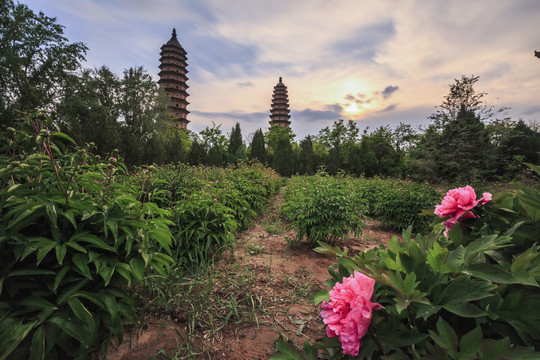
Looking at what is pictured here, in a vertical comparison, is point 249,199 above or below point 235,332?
above

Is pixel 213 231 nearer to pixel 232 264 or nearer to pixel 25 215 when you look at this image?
pixel 232 264

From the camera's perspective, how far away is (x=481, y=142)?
49.8 feet

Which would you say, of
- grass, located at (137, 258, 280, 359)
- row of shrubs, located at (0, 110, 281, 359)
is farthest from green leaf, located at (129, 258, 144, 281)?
grass, located at (137, 258, 280, 359)

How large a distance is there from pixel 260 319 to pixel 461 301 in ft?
6.22

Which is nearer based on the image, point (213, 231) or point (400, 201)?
point (213, 231)

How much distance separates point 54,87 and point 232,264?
27.6 m

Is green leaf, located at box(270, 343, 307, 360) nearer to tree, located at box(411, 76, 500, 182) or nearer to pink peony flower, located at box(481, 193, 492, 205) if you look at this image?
pink peony flower, located at box(481, 193, 492, 205)

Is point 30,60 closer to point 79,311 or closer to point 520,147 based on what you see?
point 79,311

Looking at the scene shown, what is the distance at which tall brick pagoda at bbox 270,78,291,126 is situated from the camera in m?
60.8

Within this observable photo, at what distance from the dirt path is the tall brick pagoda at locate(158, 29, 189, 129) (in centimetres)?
4574

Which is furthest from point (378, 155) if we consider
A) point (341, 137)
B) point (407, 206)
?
point (407, 206)

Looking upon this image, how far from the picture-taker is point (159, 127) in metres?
29.8

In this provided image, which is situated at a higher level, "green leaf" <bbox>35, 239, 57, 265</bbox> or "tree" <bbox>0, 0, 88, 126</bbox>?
"tree" <bbox>0, 0, 88, 126</bbox>

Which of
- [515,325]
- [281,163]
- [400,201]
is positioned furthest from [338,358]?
[281,163]
